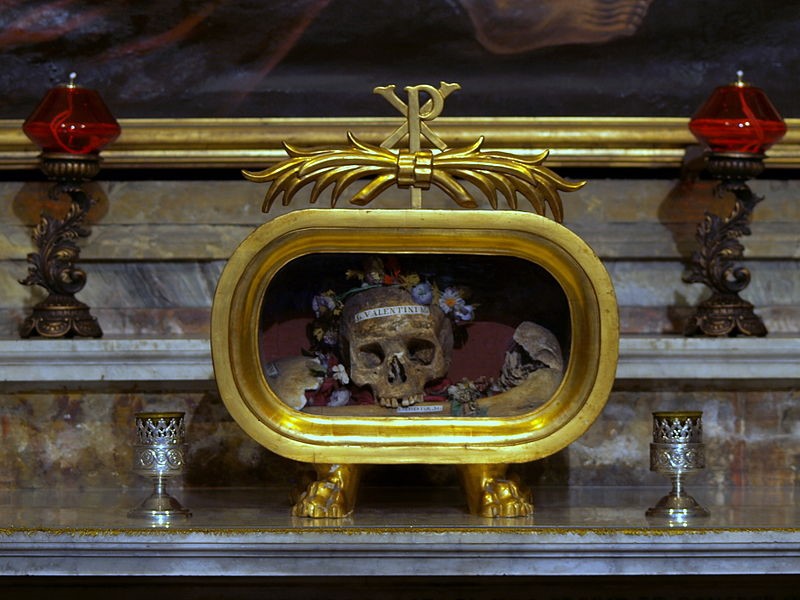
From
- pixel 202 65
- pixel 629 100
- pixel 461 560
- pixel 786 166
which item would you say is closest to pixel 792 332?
pixel 786 166

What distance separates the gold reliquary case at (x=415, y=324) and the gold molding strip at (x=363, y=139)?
1.84 ft

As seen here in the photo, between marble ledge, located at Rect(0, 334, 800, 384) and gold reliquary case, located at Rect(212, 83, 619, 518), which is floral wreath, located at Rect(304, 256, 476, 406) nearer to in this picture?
gold reliquary case, located at Rect(212, 83, 619, 518)

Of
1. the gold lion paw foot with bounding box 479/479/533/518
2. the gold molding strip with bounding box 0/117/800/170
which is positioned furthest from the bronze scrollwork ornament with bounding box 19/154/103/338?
the gold lion paw foot with bounding box 479/479/533/518

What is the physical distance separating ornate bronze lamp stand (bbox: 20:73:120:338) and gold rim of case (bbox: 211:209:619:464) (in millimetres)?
626

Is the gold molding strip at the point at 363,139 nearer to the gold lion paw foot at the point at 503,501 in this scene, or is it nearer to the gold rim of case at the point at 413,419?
the gold rim of case at the point at 413,419

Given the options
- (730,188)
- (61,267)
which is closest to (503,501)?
(730,188)

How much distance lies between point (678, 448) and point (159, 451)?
1.04 metres

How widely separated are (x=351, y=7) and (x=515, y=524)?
1438 mm

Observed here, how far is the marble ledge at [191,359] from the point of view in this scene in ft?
11.5

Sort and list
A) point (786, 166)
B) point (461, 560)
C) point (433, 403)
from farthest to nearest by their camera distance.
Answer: point (786, 166), point (433, 403), point (461, 560)

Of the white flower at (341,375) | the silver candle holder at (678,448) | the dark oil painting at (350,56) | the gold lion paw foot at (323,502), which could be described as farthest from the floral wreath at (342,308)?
the dark oil painting at (350,56)

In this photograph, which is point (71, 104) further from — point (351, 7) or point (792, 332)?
point (792, 332)

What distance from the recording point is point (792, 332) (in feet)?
12.6
